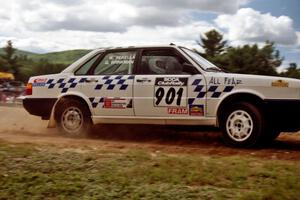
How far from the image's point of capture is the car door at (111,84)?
793 cm

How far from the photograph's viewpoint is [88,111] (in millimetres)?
8234

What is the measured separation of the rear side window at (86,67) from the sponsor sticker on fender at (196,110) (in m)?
2.06

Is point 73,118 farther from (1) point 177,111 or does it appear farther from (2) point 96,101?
(1) point 177,111

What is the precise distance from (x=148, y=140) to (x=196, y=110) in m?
1.16

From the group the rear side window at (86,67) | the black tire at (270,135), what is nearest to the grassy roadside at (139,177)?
the black tire at (270,135)

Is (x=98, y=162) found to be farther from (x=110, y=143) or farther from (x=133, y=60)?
(x=133, y=60)

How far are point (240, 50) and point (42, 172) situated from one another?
3577 cm

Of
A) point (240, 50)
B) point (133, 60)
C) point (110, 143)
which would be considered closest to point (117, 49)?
point (133, 60)

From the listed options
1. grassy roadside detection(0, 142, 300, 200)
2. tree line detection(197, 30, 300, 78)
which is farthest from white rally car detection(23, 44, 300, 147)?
tree line detection(197, 30, 300, 78)

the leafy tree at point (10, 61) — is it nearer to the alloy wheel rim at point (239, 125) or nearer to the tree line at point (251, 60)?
the tree line at point (251, 60)

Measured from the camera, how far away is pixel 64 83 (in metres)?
8.41

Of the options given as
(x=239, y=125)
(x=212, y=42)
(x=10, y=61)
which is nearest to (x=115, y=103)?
(x=239, y=125)

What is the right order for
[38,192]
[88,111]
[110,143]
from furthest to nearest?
[88,111] < [110,143] < [38,192]

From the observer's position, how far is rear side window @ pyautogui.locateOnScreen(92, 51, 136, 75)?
8.09 m
